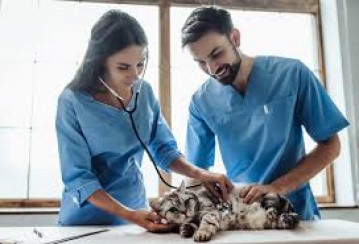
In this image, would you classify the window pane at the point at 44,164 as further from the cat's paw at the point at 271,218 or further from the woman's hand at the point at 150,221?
the cat's paw at the point at 271,218

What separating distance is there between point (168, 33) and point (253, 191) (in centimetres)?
105

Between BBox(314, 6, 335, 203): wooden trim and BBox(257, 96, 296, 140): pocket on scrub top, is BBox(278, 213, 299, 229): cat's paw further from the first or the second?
BBox(314, 6, 335, 203): wooden trim

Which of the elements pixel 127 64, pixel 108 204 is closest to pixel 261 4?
pixel 127 64

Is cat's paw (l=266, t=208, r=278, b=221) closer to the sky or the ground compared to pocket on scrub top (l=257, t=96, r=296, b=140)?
closer to the ground

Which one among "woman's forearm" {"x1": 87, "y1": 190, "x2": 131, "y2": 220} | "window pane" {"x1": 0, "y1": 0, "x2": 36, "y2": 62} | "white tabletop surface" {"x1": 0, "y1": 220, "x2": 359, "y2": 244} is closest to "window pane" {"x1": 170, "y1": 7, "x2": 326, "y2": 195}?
"window pane" {"x1": 0, "y1": 0, "x2": 36, "y2": 62}

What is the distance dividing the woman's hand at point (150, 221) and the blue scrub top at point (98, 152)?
12cm

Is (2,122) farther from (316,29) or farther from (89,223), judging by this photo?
(316,29)

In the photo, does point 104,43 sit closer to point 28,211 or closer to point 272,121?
point 272,121

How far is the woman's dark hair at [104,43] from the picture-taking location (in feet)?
3.36

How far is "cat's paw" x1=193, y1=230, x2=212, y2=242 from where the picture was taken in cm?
72

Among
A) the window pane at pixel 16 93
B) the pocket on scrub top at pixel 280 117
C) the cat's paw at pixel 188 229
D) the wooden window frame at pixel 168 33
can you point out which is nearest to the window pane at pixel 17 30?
the window pane at pixel 16 93

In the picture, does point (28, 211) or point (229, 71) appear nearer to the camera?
point (229, 71)

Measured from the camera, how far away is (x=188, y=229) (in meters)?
0.80

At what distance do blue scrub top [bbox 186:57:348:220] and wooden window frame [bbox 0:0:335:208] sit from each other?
56 cm
